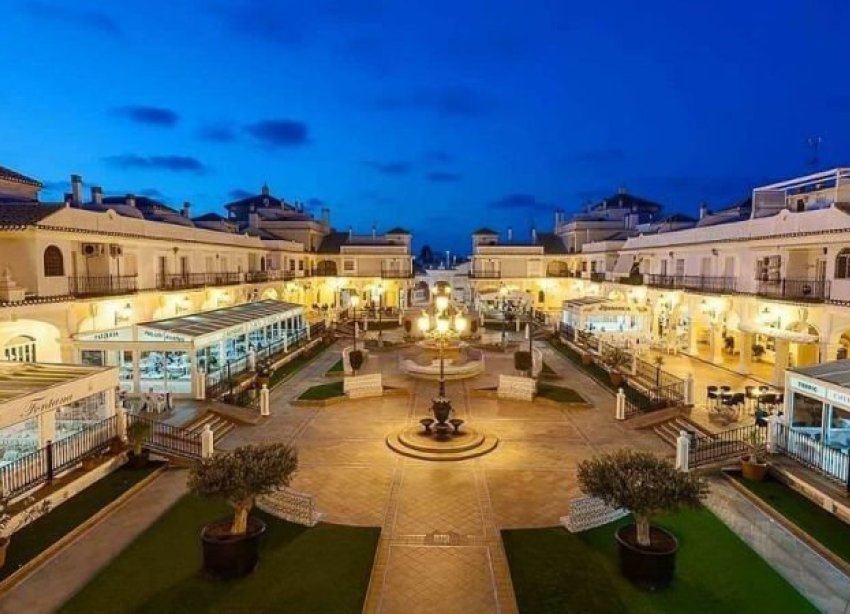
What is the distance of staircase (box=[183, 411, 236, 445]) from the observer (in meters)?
16.6

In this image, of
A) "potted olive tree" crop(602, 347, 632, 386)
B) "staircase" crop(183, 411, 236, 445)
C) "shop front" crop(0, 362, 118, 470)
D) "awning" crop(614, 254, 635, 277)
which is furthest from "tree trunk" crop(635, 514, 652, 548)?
"awning" crop(614, 254, 635, 277)

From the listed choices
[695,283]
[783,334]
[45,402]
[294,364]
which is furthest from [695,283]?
[45,402]

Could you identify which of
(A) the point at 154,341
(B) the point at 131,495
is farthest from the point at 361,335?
(B) the point at 131,495

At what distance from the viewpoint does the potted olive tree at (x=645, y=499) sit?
880 centimetres

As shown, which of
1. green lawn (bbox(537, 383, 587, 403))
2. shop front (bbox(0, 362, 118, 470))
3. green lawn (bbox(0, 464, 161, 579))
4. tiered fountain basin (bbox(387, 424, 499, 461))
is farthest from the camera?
green lawn (bbox(537, 383, 587, 403))

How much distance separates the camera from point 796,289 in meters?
21.5

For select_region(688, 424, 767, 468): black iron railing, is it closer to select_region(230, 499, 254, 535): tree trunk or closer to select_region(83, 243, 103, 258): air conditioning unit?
select_region(230, 499, 254, 535): tree trunk

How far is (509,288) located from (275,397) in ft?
118

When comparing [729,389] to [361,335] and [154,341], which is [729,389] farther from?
[361,335]

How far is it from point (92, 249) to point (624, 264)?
32.6m

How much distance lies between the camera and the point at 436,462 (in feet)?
48.4

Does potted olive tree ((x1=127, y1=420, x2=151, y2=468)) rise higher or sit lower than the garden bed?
higher

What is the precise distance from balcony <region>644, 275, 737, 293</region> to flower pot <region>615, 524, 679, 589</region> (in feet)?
64.2

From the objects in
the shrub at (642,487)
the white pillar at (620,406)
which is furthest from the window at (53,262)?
the white pillar at (620,406)
